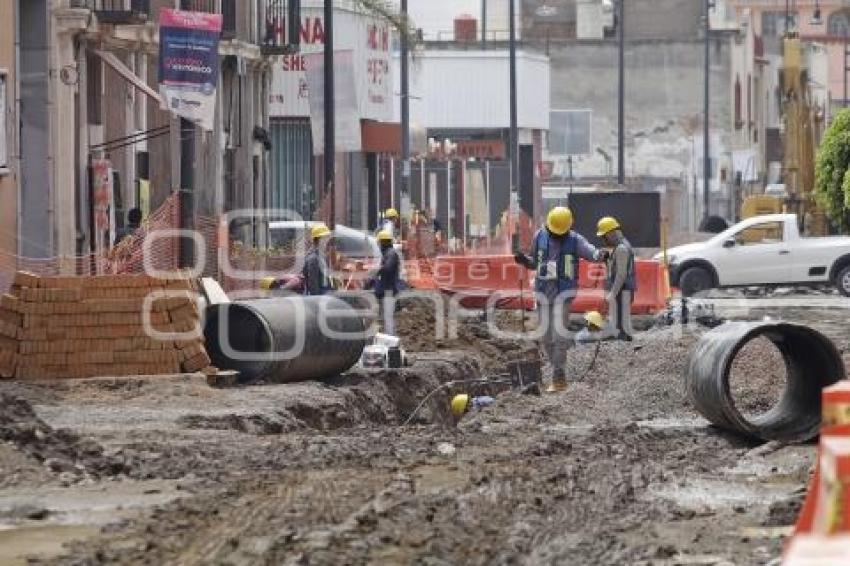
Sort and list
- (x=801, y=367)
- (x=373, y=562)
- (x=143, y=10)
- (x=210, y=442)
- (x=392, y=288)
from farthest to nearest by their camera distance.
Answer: (x=143, y=10)
(x=392, y=288)
(x=801, y=367)
(x=210, y=442)
(x=373, y=562)

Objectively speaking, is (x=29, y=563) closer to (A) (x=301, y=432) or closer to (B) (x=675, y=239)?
(A) (x=301, y=432)

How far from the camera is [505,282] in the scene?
130 ft

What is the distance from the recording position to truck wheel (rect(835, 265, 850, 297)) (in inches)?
1848

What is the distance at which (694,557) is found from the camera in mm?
11422

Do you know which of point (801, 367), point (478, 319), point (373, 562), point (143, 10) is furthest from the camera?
point (478, 319)

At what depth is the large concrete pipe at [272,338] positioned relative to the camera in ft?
74.1

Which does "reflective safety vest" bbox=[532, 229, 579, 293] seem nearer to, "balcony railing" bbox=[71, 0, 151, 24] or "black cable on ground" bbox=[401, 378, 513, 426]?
"black cable on ground" bbox=[401, 378, 513, 426]

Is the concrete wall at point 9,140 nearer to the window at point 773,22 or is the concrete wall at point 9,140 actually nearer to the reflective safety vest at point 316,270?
the reflective safety vest at point 316,270

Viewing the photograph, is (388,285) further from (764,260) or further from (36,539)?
(764,260)

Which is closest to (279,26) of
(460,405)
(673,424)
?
(460,405)

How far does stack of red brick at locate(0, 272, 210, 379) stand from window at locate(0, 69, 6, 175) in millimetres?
6964

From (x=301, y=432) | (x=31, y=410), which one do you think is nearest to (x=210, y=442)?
(x=31, y=410)

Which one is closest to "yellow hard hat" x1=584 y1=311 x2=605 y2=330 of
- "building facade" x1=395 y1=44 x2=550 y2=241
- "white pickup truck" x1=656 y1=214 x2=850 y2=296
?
"white pickup truck" x1=656 y1=214 x2=850 y2=296

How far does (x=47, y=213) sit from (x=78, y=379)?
30.4 feet
